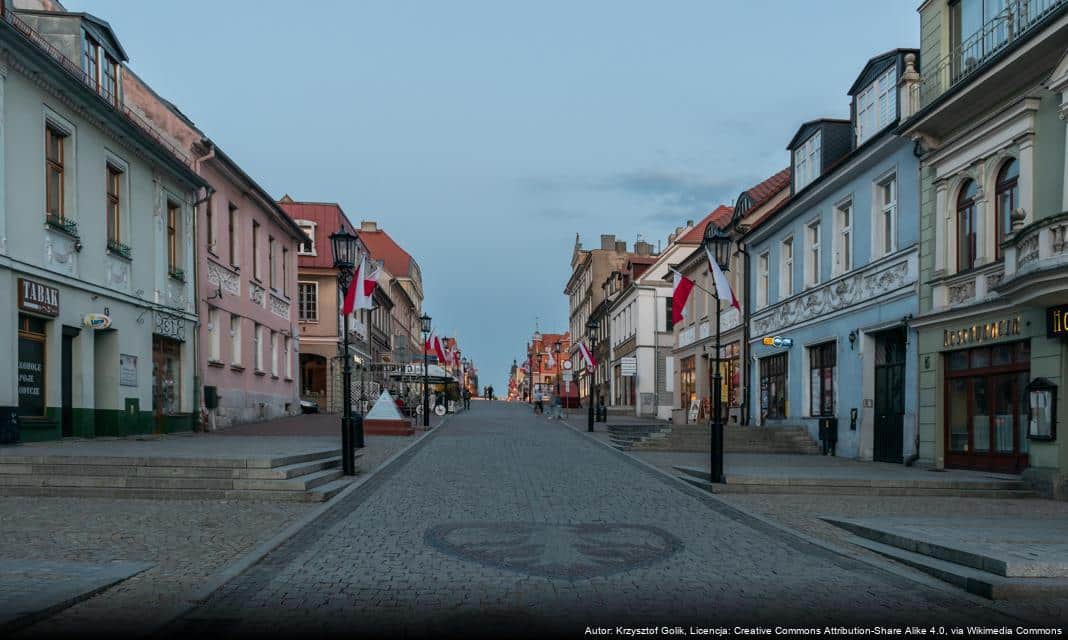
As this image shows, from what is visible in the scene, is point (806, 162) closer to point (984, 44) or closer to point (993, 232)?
point (984, 44)

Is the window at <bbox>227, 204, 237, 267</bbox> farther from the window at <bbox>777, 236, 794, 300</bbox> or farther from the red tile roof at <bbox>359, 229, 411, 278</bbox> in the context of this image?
the red tile roof at <bbox>359, 229, 411, 278</bbox>

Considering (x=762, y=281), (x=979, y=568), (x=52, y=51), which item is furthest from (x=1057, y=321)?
(x=52, y=51)

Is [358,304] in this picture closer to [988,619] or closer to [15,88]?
[15,88]

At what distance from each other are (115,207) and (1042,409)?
19724 mm

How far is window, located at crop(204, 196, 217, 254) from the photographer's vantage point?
89.6 ft

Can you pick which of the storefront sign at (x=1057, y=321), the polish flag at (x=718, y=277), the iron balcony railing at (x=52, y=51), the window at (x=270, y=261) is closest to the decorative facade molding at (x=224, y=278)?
the window at (x=270, y=261)

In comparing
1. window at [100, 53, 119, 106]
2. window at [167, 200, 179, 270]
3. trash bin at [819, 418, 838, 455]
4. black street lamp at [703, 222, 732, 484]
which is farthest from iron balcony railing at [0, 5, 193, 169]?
trash bin at [819, 418, 838, 455]

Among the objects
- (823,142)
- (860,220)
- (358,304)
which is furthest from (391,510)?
(823,142)

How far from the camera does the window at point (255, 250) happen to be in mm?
32625

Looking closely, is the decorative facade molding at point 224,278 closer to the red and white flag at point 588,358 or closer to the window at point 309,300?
the red and white flag at point 588,358

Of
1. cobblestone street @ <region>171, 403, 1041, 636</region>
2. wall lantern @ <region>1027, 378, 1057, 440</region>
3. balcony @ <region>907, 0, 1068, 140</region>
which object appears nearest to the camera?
cobblestone street @ <region>171, 403, 1041, 636</region>

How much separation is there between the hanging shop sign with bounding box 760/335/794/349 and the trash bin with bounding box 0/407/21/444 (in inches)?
757

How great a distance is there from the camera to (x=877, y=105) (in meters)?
20.7

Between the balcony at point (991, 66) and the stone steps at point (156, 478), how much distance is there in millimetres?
12501
